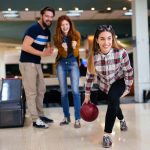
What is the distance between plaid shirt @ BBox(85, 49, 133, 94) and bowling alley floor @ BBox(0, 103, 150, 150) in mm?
534

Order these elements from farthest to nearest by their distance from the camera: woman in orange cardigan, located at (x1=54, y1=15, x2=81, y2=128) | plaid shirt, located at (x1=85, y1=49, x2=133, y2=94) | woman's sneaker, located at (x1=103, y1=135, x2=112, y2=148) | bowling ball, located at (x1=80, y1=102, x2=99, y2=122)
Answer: woman in orange cardigan, located at (x1=54, y1=15, x2=81, y2=128) → bowling ball, located at (x1=80, y1=102, x2=99, y2=122) → plaid shirt, located at (x1=85, y1=49, x2=133, y2=94) → woman's sneaker, located at (x1=103, y1=135, x2=112, y2=148)

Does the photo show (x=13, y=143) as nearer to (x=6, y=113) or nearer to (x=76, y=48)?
(x=6, y=113)

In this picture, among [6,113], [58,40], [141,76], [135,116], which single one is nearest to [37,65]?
[58,40]

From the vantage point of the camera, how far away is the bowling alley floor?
3074 mm

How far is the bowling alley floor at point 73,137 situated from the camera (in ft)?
10.1

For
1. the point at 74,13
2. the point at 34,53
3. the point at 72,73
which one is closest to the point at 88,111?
the point at 72,73

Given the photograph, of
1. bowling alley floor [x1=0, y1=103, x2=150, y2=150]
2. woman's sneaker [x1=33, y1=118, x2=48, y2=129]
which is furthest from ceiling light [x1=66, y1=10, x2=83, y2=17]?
woman's sneaker [x1=33, y1=118, x2=48, y2=129]

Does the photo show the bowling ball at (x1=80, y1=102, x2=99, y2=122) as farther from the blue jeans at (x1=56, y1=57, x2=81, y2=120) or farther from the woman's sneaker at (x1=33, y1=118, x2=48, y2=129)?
the woman's sneaker at (x1=33, y1=118, x2=48, y2=129)

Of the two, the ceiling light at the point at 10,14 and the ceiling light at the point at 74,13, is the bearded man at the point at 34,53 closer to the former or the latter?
the ceiling light at the point at 10,14

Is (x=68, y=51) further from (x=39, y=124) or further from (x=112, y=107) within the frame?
(x=112, y=107)

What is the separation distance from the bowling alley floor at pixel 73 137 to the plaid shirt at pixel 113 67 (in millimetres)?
534

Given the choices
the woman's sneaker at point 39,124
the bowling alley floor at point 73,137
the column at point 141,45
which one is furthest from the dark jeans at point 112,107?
the column at point 141,45

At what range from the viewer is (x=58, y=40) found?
13.3 feet

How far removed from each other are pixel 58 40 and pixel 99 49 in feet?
3.12
